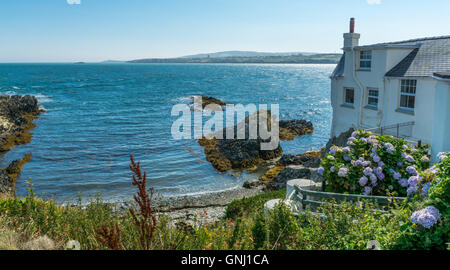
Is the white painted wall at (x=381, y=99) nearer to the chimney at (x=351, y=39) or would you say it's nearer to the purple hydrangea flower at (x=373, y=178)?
the chimney at (x=351, y=39)

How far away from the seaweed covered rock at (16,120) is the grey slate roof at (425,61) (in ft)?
101

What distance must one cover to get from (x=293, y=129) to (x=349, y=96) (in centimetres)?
1859

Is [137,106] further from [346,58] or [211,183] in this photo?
[346,58]

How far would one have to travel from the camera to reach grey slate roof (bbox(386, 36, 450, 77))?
16.0 meters

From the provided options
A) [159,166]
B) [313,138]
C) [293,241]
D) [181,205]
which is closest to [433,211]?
[293,241]

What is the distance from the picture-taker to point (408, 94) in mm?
17016

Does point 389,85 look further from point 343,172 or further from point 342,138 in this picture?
point 343,172

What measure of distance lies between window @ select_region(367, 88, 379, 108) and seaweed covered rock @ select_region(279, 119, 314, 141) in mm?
16567

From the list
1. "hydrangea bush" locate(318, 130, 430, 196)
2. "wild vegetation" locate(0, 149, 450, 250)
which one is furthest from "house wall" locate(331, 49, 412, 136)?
"wild vegetation" locate(0, 149, 450, 250)

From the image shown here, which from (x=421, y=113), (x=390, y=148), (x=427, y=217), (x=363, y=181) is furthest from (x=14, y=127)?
(x=427, y=217)

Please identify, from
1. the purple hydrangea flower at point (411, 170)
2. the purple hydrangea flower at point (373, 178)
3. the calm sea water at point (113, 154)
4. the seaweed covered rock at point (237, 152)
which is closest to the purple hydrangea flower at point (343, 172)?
the purple hydrangea flower at point (373, 178)

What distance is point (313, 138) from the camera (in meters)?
37.5

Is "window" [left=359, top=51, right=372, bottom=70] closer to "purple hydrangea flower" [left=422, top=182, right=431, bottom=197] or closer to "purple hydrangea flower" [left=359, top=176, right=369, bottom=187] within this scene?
"purple hydrangea flower" [left=359, top=176, right=369, bottom=187]

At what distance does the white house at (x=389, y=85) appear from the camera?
52.9 ft
